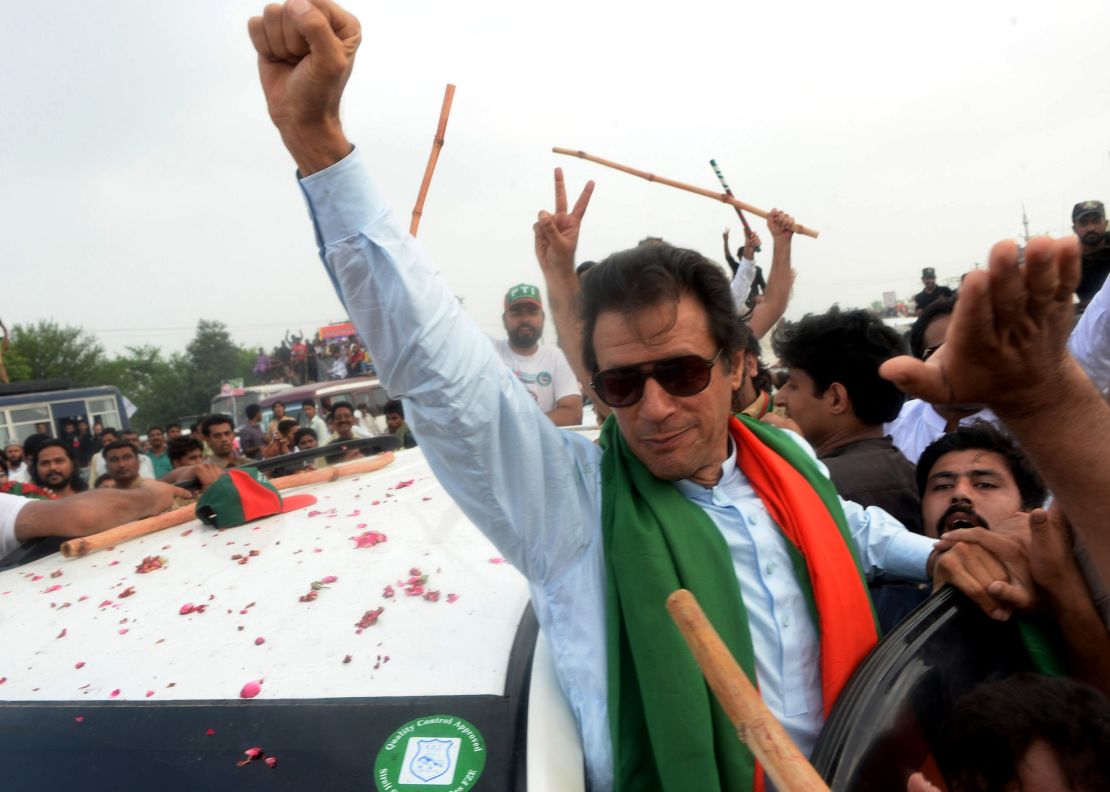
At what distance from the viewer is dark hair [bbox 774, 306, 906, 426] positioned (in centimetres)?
270

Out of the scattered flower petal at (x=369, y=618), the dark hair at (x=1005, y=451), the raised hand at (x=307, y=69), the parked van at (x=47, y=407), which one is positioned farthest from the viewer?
the parked van at (x=47, y=407)

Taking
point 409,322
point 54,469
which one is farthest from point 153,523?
point 54,469

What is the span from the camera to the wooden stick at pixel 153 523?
2373 mm

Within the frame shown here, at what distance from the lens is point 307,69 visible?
1133 mm

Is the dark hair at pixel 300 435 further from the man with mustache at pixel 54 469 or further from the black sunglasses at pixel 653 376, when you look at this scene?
the black sunglasses at pixel 653 376

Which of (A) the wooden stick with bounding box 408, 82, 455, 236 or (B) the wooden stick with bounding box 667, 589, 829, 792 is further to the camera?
(A) the wooden stick with bounding box 408, 82, 455, 236

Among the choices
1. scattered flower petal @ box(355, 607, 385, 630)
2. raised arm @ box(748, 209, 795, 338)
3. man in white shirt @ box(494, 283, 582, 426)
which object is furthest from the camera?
man in white shirt @ box(494, 283, 582, 426)

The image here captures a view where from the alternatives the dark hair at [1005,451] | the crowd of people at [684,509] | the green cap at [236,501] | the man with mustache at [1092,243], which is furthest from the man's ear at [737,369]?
the man with mustache at [1092,243]

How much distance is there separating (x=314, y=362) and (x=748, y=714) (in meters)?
31.0

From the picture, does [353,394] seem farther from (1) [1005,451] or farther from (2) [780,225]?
(1) [1005,451]

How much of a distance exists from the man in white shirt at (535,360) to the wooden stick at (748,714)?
11.1ft

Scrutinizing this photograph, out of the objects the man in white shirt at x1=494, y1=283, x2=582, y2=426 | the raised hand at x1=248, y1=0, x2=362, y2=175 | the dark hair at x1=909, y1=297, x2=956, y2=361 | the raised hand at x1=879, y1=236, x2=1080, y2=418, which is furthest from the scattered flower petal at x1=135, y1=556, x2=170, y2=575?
the dark hair at x1=909, y1=297, x2=956, y2=361

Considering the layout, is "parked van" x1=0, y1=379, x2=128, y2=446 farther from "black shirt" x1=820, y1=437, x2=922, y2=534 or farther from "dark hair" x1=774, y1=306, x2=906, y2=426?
"black shirt" x1=820, y1=437, x2=922, y2=534

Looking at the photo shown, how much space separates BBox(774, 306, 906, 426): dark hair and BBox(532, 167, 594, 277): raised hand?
1052mm
